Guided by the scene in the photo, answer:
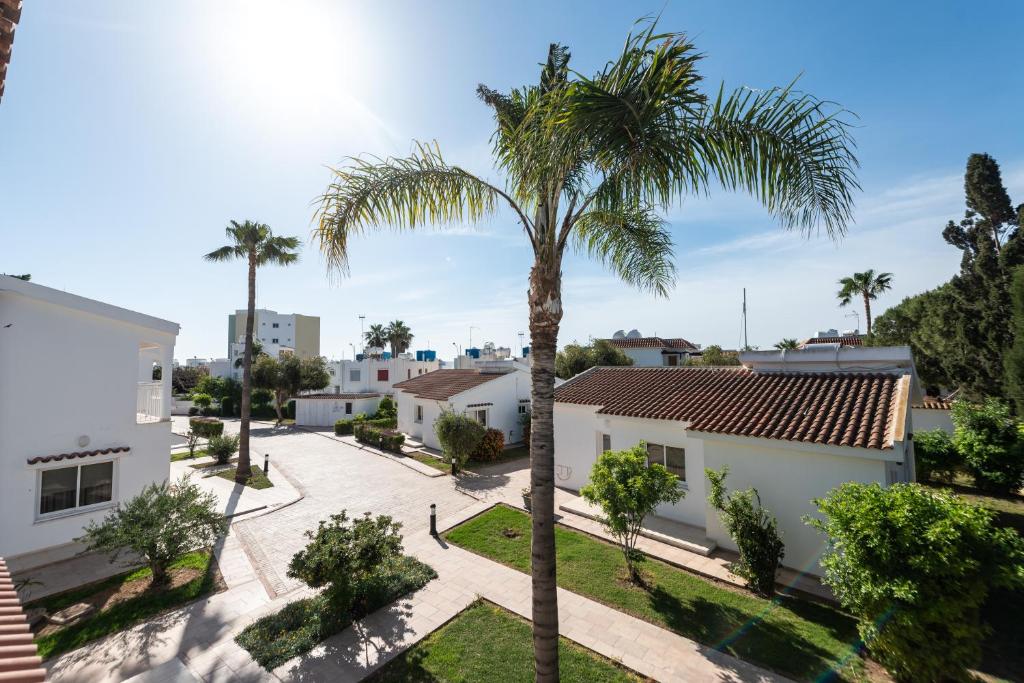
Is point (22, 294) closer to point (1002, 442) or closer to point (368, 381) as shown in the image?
point (1002, 442)

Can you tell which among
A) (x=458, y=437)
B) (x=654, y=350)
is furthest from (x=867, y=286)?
(x=458, y=437)

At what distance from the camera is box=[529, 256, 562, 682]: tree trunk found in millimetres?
5371

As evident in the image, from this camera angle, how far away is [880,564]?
6082mm

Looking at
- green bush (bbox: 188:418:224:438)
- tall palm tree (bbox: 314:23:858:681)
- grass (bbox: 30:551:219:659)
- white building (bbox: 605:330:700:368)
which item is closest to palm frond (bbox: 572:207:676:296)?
tall palm tree (bbox: 314:23:858:681)

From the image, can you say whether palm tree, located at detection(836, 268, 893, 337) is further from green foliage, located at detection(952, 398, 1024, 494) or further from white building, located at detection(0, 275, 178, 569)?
white building, located at detection(0, 275, 178, 569)

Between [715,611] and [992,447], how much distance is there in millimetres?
14361

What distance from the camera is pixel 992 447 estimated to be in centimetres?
1429

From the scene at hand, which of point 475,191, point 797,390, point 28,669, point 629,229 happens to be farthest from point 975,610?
point 28,669

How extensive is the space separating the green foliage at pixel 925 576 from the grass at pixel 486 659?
375cm

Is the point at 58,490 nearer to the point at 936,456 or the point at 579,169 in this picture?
the point at 579,169

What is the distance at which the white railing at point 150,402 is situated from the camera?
13.4m

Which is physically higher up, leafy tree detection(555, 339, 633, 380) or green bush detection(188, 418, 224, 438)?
leafy tree detection(555, 339, 633, 380)

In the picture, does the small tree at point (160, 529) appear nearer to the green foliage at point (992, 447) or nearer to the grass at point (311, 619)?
the grass at point (311, 619)

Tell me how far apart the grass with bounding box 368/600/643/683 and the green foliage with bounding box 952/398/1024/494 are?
673 inches
